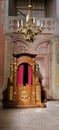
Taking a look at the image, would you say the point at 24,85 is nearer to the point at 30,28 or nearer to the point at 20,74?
the point at 20,74

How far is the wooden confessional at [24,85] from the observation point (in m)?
7.02

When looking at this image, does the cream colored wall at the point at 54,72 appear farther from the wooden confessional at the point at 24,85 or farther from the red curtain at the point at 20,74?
the red curtain at the point at 20,74

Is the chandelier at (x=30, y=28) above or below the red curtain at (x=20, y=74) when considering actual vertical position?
above

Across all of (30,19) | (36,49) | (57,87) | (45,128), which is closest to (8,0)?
(36,49)

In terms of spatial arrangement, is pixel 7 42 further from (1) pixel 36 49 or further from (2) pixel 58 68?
(2) pixel 58 68

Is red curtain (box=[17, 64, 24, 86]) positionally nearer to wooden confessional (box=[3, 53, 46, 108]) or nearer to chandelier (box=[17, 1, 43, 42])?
wooden confessional (box=[3, 53, 46, 108])

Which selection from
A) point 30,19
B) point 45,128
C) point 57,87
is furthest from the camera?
point 57,87

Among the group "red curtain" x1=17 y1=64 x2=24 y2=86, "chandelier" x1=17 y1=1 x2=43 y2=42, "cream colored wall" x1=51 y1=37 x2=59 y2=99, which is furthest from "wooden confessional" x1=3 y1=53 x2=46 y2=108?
"cream colored wall" x1=51 y1=37 x2=59 y2=99

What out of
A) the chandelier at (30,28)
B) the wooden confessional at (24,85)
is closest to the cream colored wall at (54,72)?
the wooden confessional at (24,85)

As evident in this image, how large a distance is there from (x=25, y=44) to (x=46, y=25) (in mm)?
1322

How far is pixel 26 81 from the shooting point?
720 cm

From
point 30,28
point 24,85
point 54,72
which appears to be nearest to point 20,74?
point 24,85

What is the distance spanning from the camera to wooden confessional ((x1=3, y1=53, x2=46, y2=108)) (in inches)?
276

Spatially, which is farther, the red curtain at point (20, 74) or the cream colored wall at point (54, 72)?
the cream colored wall at point (54, 72)
